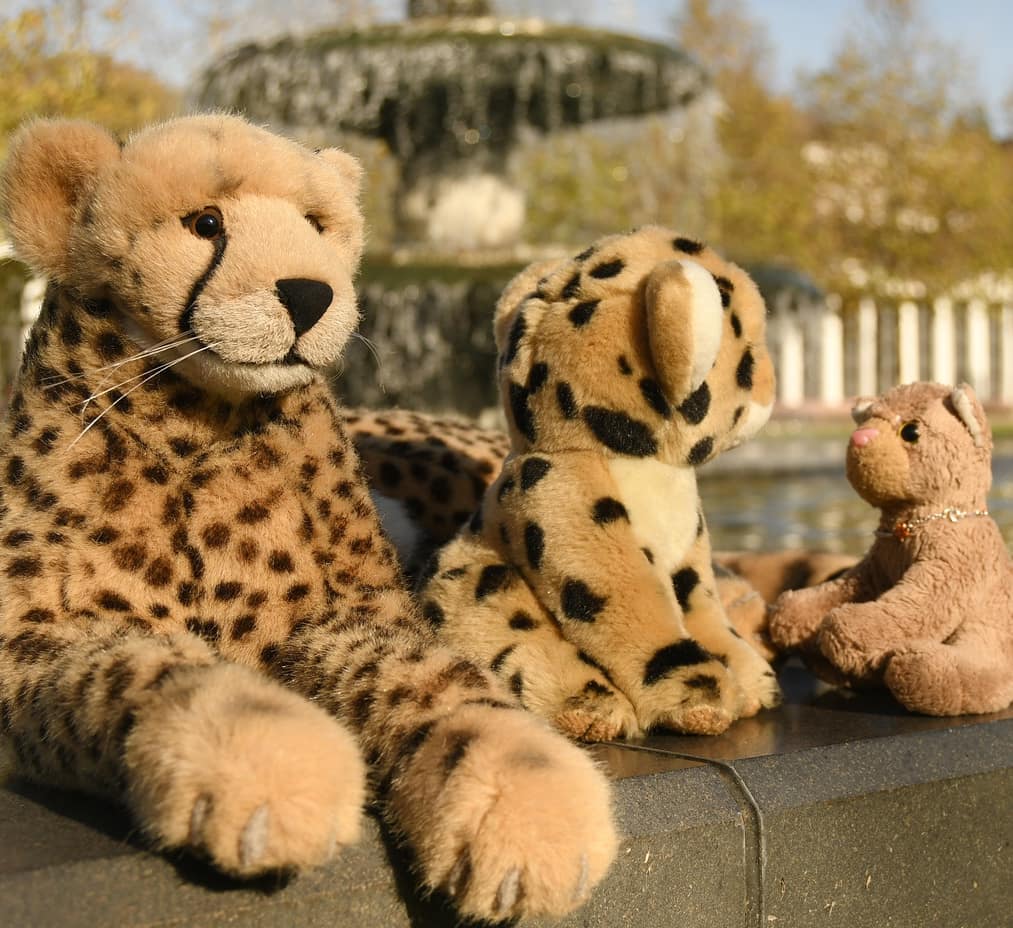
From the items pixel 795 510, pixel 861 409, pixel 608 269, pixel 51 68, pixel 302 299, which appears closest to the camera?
pixel 302 299

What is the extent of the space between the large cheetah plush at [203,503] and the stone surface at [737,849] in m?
0.10

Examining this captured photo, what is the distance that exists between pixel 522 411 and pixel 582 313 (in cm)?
22

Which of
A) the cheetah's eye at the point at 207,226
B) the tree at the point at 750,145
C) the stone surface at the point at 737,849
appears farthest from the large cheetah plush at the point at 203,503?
the tree at the point at 750,145

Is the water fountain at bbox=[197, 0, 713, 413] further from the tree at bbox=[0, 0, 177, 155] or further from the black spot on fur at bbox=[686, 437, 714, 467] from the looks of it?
the black spot on fur at bbox=[686, 437, 714, 467]

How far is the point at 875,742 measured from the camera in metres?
2.48

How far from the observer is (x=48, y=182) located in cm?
229

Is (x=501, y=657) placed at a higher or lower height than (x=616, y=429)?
lower

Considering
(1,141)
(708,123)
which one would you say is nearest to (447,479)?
(1,141)

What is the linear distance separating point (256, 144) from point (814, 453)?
12.3 meters

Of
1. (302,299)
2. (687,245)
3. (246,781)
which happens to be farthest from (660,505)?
(246,781)

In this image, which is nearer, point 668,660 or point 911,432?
point 668,660

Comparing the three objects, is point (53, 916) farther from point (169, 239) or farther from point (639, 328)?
point (639, 328)

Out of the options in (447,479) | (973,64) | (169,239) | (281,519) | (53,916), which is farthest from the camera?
(973,64)

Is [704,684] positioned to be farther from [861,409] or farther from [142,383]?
[142,383]
